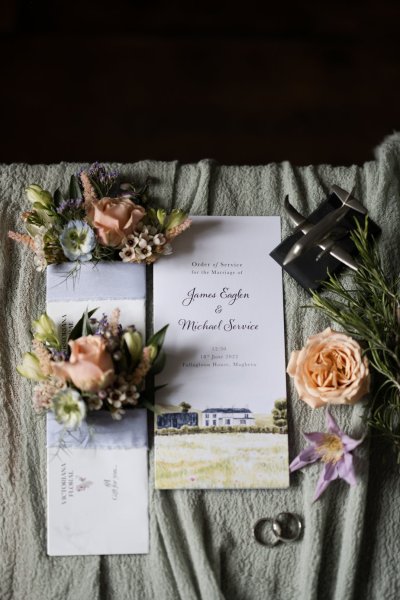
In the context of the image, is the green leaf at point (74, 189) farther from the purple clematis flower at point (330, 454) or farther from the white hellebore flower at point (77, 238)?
the purple clematis flower at point (330, 454)

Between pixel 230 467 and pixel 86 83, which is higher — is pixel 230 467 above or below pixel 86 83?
below

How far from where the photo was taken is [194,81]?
1.46m

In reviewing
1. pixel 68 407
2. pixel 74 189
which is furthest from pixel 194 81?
pixel 68 407

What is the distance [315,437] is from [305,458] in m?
0.04

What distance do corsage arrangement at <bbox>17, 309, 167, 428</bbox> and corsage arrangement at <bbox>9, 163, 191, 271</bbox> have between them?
9cm

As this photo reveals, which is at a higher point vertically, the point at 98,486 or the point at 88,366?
the point at 88,366

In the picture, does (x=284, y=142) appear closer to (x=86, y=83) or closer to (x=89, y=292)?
(x=86, y=83)

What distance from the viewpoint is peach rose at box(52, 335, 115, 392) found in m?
0.86

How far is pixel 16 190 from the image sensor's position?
1.01 meters

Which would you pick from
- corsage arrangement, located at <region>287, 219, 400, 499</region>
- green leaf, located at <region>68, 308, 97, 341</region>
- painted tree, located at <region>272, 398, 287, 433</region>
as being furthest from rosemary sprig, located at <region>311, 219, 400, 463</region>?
green leaf, located at <region>68, 308, 97, 341</region>

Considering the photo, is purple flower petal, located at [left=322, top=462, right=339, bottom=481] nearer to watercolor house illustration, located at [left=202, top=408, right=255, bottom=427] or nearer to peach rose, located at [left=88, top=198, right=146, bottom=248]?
watercolor house illustration, located at [left=202, top=408, right=255, bottom=427]

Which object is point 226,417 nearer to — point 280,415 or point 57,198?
point 280,415

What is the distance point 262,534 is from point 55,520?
0.29 metres

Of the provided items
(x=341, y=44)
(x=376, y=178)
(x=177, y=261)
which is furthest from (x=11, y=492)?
(x=341, y=44)
